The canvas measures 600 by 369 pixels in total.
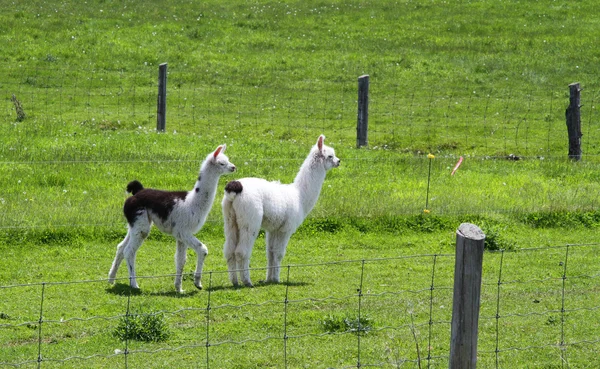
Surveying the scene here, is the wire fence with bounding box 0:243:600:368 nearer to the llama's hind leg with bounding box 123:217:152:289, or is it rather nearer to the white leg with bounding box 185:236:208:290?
the llama's hind leg with bounding box 123:217:152:289

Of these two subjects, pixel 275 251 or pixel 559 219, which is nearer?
pixel 275 251

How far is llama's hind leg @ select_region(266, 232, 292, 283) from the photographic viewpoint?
40.6 feet

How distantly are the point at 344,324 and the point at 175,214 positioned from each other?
2847 mm

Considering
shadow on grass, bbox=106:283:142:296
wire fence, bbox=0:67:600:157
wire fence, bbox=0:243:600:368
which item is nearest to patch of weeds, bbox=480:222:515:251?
wire fence, bbox=0:243:600:368

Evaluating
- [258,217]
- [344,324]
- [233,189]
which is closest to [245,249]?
[258,217]

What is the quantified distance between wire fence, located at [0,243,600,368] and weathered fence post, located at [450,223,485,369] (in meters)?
0.81

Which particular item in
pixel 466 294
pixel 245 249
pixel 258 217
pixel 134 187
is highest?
pixel 134 187

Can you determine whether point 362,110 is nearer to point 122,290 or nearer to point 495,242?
point 495,242

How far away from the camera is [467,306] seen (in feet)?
24.3

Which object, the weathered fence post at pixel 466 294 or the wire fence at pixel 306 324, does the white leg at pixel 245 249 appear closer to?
the wire fence at pixel 306 324

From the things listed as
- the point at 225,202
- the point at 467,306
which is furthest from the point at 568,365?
the point at 225,202

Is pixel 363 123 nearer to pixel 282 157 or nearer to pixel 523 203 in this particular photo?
pixel 282 157

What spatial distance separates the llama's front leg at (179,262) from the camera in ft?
37.8

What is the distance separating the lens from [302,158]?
18.7 meters
